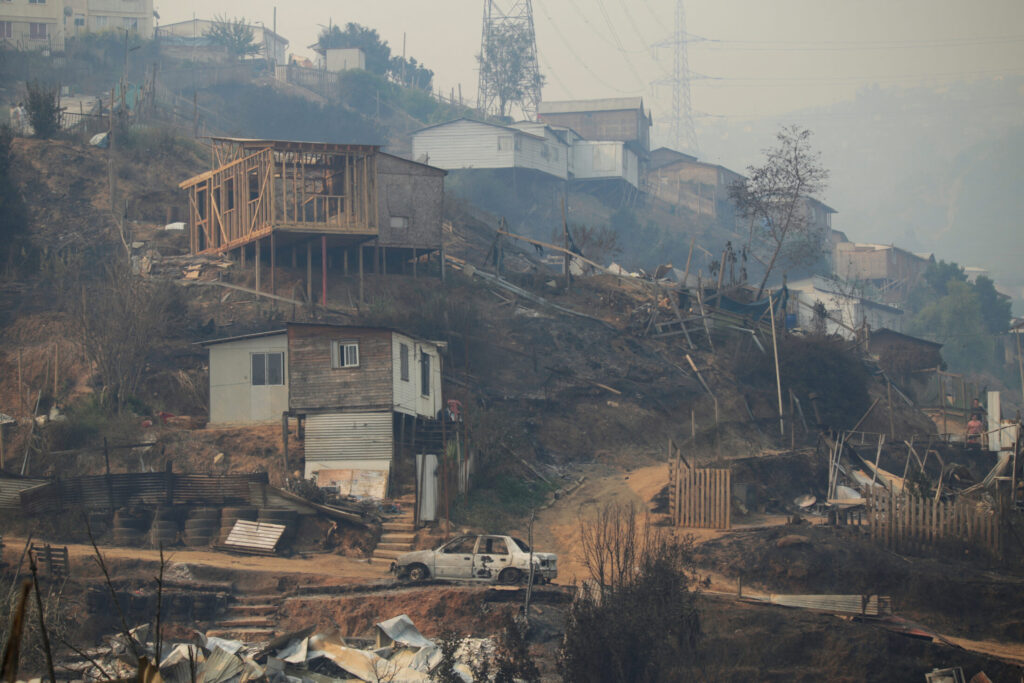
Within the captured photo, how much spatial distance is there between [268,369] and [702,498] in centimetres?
1281

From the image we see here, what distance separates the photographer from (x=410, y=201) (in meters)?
37.5

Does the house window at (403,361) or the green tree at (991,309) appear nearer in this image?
the house window at (403,361)

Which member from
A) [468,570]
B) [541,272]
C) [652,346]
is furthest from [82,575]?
[541,272]

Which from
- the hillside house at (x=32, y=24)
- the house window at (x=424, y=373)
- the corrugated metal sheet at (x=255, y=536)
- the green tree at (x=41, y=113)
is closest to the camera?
the corrugated metal sheet at (x=255, y=536)

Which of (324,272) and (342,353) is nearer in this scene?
(342,353)

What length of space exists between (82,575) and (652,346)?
22941 millimetres

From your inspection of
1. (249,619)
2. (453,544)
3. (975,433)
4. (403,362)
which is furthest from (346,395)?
(975,433)

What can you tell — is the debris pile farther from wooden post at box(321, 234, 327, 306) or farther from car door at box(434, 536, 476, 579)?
wooden post at box(321, 234, 327, 306)

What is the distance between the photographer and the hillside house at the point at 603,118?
7850cm

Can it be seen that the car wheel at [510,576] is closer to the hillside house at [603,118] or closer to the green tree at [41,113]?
the green tree at [41,113]

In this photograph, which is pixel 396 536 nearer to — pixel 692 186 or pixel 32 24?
pixel 692 186

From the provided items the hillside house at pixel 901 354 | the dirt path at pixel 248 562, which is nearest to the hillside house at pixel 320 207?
the dirt path at pixel 248 562

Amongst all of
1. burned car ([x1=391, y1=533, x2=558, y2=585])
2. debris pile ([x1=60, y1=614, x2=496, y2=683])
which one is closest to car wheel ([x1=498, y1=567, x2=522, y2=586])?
burned car ([x1=391, y1=533, x2=558, y2=585])

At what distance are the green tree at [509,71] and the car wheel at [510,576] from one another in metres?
64.3
